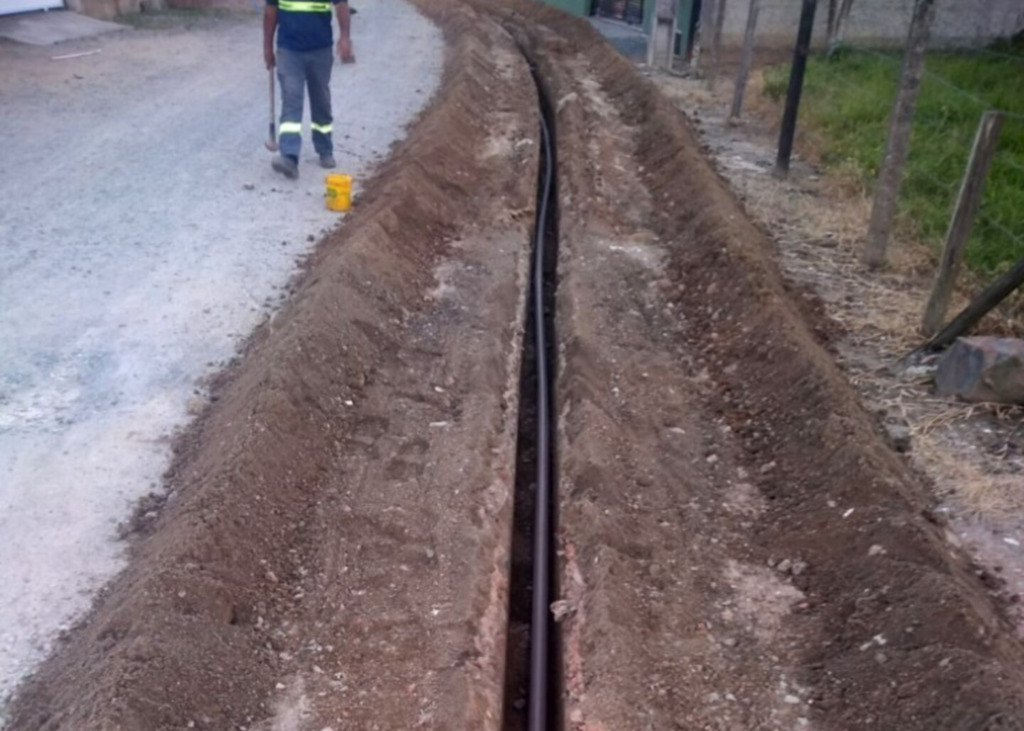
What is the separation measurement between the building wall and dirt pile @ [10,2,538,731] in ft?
33.6

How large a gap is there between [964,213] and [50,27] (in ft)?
41.4

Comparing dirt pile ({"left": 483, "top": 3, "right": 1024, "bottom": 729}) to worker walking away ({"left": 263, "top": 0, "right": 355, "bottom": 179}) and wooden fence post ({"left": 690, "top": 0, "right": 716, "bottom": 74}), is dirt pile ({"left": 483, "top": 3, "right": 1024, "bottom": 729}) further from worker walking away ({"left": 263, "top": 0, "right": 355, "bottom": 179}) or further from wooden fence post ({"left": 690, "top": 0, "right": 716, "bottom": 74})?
wooden fence post ({"left": 690, "top": 0, "right": 716, "bottom": 74})

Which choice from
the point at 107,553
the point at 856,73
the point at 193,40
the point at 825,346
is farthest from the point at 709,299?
the point at 193,40

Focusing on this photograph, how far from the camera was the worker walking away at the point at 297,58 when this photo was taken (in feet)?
25.7

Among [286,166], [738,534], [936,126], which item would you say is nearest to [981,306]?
[738,534]

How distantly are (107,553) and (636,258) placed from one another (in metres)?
4.63

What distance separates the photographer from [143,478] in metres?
4.44

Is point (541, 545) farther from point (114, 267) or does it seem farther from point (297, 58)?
point (297, 58)

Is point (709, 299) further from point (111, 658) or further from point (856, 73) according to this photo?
point (856, 73)

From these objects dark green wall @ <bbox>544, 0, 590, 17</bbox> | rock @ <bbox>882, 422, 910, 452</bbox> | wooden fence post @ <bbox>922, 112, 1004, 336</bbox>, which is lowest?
rock @ <bbox>882, 422, 910, 452</bbox>

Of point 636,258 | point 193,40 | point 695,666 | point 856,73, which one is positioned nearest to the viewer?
point 695,666

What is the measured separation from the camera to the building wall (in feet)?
50.2

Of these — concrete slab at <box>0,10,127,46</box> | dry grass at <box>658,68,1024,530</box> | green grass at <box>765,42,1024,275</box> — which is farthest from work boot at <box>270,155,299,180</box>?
concrete slab at <box>0,10,127,46</box>

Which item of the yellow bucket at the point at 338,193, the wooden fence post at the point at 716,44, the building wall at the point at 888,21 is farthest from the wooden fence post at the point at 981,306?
the building wall at the point at 888,21
